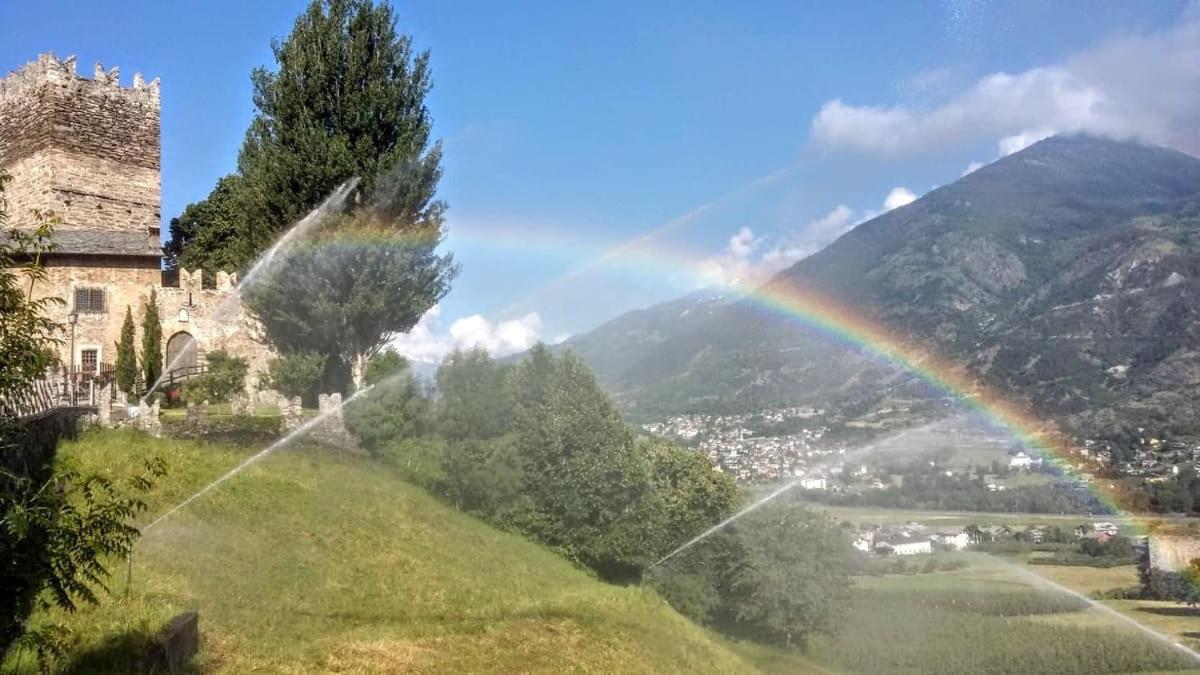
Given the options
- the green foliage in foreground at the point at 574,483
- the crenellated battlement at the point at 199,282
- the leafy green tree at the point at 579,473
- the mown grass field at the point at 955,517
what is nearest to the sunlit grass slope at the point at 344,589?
the green foliage in foreground at the point at 574,483

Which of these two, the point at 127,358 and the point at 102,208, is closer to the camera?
the point at 127,358

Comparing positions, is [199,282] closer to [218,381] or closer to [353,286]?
[218,381]

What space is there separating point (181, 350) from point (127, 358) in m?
3.51

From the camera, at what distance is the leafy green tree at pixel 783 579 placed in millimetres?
50688

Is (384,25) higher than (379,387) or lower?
higher

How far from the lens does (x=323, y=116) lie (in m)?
38.7

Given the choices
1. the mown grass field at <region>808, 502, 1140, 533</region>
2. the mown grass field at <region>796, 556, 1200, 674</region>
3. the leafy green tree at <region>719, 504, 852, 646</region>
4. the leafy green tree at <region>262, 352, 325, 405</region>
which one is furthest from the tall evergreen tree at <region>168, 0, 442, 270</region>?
the mown grass field at <region>808, 502, 1140, 533</region>

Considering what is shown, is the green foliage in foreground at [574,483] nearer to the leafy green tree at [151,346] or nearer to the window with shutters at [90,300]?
the leafy green tree at [151,346]

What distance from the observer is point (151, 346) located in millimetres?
45469

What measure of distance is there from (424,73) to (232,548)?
970 inches

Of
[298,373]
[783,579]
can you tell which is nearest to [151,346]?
[298,373]

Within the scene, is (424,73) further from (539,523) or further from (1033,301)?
(1033,301)

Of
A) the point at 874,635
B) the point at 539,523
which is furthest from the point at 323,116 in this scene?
the point at 874,635

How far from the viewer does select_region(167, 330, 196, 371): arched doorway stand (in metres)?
47.9
